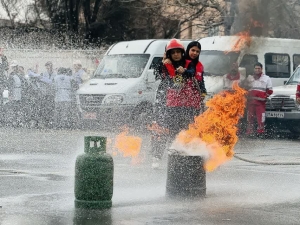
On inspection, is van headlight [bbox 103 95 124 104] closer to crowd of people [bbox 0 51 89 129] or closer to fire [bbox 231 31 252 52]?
crowd of people [bbox 0 51 89 129]

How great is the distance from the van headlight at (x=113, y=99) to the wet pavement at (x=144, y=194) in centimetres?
662

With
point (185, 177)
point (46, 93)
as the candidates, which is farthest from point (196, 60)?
point (46, 93)

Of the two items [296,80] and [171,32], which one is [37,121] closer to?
[296,80]

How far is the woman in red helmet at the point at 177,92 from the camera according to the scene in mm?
12086

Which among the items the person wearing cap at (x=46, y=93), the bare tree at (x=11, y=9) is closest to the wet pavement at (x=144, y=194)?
the person wearing cap at (x=46, y=93)

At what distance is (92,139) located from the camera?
9.06 metres

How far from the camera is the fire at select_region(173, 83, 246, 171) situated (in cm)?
1070

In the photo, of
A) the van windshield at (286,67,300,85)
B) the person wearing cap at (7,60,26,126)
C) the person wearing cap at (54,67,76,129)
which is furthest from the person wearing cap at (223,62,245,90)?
the person wearing cap at (7,60,26,126)

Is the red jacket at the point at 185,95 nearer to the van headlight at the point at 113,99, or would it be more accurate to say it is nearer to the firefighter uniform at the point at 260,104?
the firefighter uniform at the point at 260,104

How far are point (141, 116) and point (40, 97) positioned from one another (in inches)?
170

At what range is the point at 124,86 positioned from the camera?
75.5 ft

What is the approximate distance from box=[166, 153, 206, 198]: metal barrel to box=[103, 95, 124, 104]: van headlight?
1273cm

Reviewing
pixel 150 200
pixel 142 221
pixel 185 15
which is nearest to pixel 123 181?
pixel 150 200

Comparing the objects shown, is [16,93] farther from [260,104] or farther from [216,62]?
[260,104]
